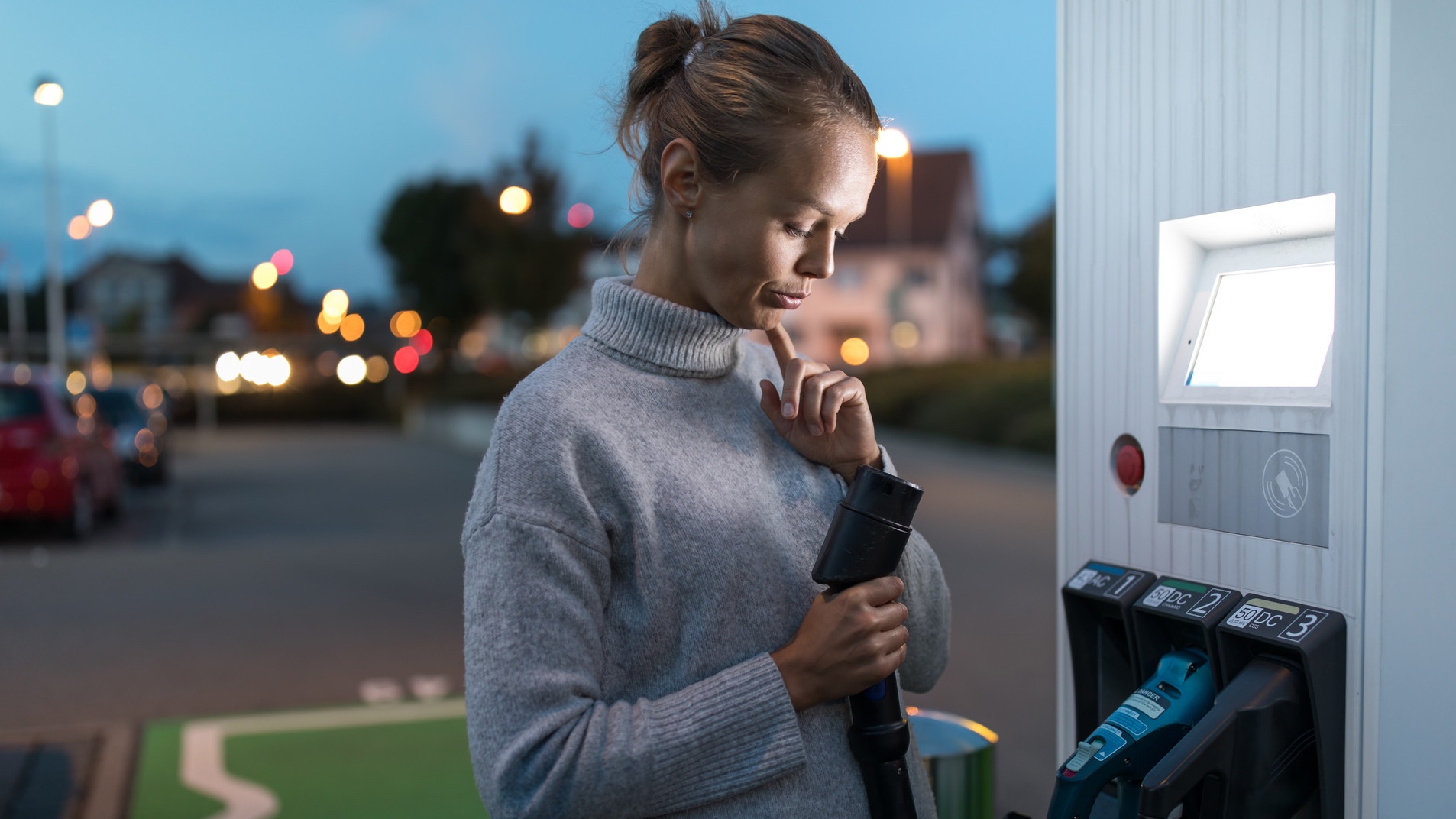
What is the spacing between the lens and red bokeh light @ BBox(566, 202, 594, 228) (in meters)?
24.9

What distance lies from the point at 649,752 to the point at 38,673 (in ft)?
19.4

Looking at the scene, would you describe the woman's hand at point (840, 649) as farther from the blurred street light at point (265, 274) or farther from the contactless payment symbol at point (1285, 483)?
the blurred street light at point (265, 274)

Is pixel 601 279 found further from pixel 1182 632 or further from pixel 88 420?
pixel 88 420

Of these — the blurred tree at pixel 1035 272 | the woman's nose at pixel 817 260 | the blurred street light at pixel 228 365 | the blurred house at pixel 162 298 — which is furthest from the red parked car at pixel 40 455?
the blurred house at pixel 162 298

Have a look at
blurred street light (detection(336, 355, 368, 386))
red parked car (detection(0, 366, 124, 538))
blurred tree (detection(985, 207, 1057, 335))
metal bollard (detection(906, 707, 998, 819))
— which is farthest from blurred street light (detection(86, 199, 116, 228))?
blurred tree (detection(985, 207, 1057, 335))

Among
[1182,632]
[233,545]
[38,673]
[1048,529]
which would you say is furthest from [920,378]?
[1182,632]

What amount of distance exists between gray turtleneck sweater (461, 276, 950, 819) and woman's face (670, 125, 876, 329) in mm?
79

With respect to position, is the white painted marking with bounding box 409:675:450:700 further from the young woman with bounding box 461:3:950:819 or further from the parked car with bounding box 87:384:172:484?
the parked car with bounding box 87:384:172:484

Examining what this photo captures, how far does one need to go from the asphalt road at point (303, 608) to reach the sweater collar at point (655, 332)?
10.4 ft

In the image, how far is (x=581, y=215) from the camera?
80.9ft

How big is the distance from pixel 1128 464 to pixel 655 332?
0.88 m

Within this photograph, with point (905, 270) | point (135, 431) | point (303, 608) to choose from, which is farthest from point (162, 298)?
point (303, 608)

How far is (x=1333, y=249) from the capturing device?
5.39 ft

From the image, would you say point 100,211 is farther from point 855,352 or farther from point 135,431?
point 855,352
